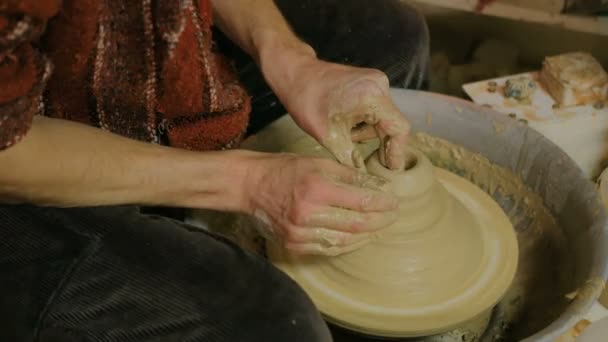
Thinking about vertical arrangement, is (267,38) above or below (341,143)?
above

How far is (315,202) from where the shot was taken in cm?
104

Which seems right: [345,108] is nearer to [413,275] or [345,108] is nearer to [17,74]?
[413,275]

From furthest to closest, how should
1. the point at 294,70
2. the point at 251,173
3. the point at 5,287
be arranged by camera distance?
the point at 294,70 < the point at 251,173 < the point at 5,287

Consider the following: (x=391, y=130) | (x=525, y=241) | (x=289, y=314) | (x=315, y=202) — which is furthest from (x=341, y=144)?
(x=525, y=241)

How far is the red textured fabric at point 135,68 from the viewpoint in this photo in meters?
1.03

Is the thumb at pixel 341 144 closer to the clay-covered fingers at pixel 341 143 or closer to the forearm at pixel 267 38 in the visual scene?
the clay-covered fingers at pixel 341 143

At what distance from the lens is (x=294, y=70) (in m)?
1.27

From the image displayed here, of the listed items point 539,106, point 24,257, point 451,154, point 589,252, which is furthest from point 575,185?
point 24,257

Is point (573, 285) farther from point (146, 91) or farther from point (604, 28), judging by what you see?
point (604, 28)

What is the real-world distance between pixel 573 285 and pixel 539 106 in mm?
635

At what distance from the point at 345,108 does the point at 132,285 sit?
0.48m

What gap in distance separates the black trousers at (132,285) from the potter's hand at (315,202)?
9cm

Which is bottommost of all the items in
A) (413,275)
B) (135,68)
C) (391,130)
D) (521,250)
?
(521,250)

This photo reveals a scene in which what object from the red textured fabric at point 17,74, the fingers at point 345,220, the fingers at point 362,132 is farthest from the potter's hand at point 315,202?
the red textured fabric at point 17,74
